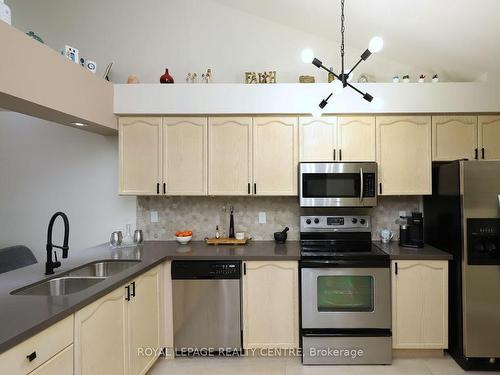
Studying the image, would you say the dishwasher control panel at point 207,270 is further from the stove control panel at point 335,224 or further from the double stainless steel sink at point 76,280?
the stove control panel at point 335,224

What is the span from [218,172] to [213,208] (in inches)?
19.9

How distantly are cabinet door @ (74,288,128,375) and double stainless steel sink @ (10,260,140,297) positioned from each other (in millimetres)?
299

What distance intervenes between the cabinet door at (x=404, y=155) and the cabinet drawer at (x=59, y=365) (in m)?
2.53

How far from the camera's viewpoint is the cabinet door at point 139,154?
9.25 feet

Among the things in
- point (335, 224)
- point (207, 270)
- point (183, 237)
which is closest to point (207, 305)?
point (207, 270)

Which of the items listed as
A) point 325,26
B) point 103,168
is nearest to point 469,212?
point 325,26

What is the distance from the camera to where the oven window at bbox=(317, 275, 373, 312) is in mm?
2455

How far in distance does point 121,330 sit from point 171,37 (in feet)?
8.91

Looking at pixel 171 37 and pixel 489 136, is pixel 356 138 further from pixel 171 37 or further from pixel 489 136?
pixel 171 37

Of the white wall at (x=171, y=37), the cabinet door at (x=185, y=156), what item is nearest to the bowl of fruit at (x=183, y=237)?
the cabinet door at (x=185, y=156)

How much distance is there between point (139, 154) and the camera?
2.82 meters

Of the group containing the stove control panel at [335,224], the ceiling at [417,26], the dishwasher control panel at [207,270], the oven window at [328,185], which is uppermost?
the ceiling at [417,26]

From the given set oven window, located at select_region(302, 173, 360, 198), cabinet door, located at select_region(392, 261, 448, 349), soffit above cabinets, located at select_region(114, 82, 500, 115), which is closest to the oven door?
cabinet door, located at select_region(392, 261, 448, 349)

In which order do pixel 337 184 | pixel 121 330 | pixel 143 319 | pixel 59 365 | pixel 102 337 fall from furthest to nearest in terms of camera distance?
pixel 337 184 → pixel 143 319 → pixel 121 330 → pixel 102 337 → pixel 59 365
